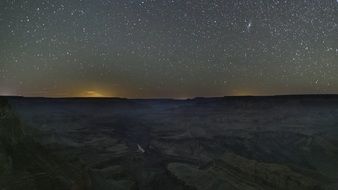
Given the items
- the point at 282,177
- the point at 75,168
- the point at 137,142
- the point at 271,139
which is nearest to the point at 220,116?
the point at 271,139

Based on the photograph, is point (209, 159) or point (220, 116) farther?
point (220, 116)

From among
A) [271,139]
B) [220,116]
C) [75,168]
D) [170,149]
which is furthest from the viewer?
[220,116]

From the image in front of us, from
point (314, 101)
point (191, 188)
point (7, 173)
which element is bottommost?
point (191, 188)

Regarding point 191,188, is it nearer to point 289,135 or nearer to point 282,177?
point 282,177

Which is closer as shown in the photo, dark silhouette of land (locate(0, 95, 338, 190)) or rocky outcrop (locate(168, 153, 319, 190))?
dark silhouette of land (locate(0, 95, 338, 190))

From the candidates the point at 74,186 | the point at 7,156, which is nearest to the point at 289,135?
the point at 74,186

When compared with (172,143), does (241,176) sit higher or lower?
lower

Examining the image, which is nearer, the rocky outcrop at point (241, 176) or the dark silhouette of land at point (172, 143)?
the dark silhouette of land at point (172, 143)

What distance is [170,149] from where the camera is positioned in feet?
103

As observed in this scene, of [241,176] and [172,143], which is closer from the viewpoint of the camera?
[241,176]

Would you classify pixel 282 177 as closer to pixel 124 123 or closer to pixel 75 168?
pixel 75 168

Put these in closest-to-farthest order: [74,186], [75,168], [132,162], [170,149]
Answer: [74,186], [75,168], [132,162], [170,149]

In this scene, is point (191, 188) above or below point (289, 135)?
below

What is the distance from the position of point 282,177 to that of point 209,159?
7566 mm
